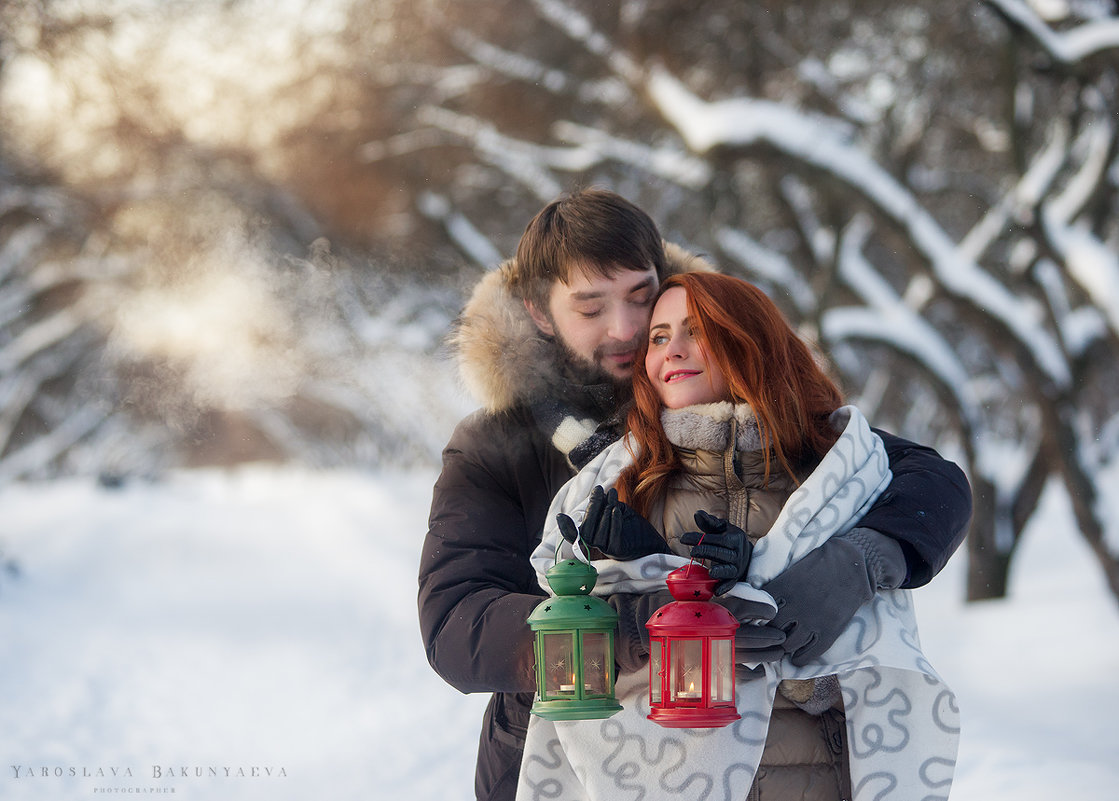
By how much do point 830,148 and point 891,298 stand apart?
338 centimetres

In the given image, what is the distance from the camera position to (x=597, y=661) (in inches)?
89.0

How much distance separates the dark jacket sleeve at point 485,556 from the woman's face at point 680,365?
0.34 m

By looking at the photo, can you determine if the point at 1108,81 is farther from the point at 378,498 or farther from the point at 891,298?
the point at 378,498

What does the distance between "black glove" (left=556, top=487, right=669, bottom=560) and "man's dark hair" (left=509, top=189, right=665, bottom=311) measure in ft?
2.47

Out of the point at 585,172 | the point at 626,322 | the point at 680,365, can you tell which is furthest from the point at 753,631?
the point at 585,172

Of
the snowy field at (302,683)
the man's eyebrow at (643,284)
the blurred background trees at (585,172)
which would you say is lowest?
the snowy field at (302,683)

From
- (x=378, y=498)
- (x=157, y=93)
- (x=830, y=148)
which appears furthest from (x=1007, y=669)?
(x=378, y=498)

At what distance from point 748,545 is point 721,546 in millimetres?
81

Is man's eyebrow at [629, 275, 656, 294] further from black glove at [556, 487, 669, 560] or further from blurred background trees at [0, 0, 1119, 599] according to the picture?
blurred background trees at [0, 0, 1119, 599]

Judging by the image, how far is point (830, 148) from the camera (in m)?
8.72

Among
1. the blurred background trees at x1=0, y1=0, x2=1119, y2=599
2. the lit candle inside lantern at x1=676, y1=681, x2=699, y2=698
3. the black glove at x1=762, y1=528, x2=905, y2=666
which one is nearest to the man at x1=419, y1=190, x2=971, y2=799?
the black glove at x1=762, y1=528, x2=905, y2=666

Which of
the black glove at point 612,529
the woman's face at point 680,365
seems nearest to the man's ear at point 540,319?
the woman's face at point 680,365

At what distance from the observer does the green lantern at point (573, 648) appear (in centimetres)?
219

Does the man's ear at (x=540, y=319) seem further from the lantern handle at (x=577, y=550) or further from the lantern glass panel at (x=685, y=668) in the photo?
the lantern glass panel at (x=685, y=668)
